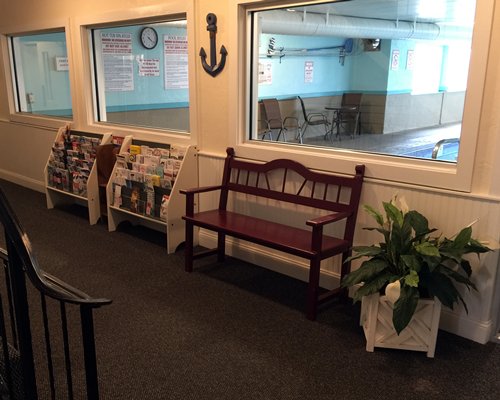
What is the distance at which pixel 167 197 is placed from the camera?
12.4 ft

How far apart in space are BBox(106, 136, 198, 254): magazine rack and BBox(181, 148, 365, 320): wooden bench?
37cm

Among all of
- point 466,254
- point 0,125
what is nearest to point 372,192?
point 466,254

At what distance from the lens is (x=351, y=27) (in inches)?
225

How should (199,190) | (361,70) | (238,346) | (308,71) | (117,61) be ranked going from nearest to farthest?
(238,346), (199,190), (117,61), (361,70), (308,71)

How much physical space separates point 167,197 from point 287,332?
163 cm

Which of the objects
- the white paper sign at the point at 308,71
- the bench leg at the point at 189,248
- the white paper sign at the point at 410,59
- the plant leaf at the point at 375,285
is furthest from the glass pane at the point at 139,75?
the white paper sign at the point at 410,59

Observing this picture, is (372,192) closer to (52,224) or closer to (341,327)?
(341,327)

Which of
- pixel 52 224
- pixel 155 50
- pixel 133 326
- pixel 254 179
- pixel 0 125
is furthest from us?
pixel 0 125

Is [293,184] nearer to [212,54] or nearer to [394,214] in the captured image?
[394,214]

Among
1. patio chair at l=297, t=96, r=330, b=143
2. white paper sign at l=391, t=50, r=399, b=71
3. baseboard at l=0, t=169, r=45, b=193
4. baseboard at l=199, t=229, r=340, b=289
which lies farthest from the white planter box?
baseboard at l=0, t=169, r=45, b=193

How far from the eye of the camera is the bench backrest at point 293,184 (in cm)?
291

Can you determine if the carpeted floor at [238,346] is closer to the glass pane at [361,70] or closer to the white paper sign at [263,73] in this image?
the white paper sign at [263,73]

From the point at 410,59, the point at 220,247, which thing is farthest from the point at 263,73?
the point at 410,59

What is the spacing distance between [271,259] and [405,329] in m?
1.29
